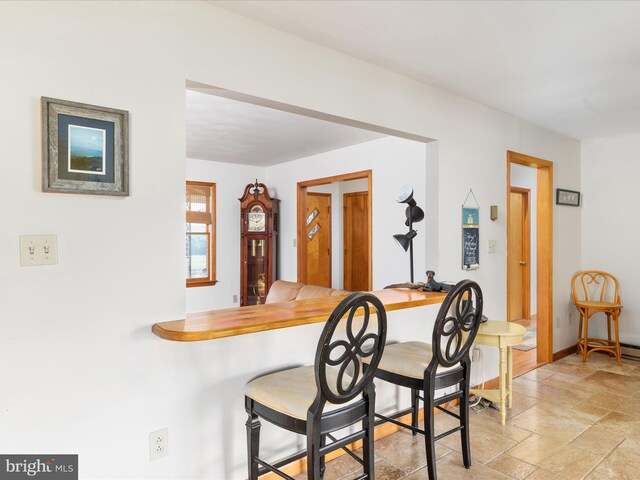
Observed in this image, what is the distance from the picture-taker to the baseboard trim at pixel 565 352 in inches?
174

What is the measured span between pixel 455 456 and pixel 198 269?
174 inches

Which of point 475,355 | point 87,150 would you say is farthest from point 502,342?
point 87,150

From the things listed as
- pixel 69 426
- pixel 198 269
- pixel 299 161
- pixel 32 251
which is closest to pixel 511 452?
pixel 69 426

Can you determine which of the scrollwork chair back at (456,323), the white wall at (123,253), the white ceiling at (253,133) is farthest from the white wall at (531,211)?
the white wall at (123,253)

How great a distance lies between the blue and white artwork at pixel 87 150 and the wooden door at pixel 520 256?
5.80m

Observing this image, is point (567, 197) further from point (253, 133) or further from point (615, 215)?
point (253, 133)

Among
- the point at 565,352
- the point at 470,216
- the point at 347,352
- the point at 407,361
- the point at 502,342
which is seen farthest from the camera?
the point at 565,352

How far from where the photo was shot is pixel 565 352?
4562mm

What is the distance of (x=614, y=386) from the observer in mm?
3670

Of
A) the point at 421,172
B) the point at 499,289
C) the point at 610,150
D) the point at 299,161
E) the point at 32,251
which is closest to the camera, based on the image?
the point at 32,251

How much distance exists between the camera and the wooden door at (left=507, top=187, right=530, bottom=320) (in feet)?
20.5

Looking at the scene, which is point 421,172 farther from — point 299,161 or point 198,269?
point 198,269

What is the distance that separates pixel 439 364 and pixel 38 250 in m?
1.83

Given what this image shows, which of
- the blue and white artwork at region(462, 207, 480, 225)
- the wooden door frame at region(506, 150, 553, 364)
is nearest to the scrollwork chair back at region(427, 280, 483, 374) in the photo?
the blue and white artwork at region(462, 207, 480, 225)
